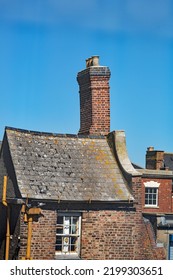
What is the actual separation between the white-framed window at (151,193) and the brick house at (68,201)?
17164 millimetres

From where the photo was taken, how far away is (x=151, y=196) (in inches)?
1657

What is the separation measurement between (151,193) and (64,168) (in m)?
19.6

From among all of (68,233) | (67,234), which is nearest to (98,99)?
(68,233)

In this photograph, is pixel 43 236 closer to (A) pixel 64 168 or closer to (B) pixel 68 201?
(B) pixel 68 201

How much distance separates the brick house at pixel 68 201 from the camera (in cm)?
2134

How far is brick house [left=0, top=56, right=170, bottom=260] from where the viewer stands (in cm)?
2134

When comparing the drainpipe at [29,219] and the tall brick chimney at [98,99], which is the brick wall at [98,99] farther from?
the drainpipe at [29,219]

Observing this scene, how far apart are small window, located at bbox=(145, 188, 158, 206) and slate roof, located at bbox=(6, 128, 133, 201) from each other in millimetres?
17328

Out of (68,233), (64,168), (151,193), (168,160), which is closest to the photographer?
(68,233)

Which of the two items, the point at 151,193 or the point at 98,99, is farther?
the point at 151,193

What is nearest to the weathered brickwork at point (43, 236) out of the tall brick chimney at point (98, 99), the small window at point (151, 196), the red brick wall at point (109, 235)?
the red brick wall at point (109, 235)

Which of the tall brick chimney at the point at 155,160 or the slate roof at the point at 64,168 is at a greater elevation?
the tall brick chimney at the point at 155,160
